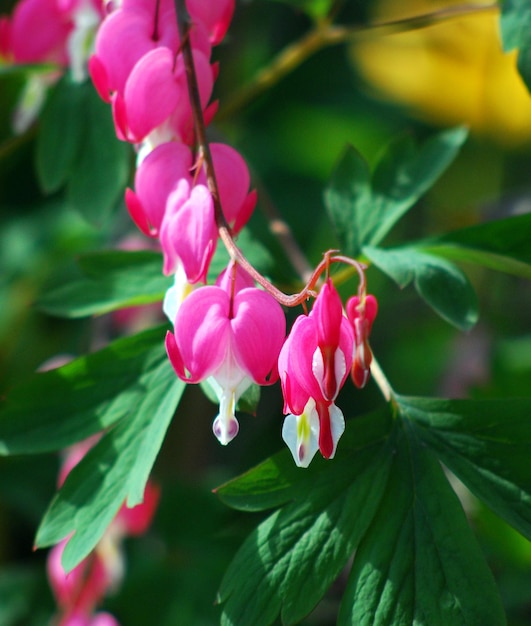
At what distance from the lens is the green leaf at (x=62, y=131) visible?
0.95 m

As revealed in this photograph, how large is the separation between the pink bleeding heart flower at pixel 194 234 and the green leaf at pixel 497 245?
10.9 inches

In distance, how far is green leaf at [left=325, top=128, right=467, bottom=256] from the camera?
0.86 meters

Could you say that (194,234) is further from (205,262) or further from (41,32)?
(41,32)

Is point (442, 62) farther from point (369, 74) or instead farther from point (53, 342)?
point (53, 342)

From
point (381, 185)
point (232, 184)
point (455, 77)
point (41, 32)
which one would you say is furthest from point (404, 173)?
point (455, 77)

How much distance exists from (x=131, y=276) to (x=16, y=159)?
2.69 ft

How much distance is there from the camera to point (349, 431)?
2.35 ft

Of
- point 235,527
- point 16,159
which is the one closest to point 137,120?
point 235,527

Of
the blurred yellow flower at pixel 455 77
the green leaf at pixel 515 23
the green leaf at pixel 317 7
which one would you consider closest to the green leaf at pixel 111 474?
the green leaf at pixel 515 23

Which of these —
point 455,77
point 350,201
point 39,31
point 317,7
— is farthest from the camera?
point 455,77

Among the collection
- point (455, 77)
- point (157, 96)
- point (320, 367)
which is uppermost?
point (157, 96)

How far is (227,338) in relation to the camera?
1.98ft

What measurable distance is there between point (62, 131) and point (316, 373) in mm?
535

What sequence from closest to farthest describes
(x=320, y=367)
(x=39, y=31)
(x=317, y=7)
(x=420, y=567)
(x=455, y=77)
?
(x=320, y=367) → (x=420, y=567) → (x=39, y=31) → (x=317, y=7) → (x=455, y=77)
